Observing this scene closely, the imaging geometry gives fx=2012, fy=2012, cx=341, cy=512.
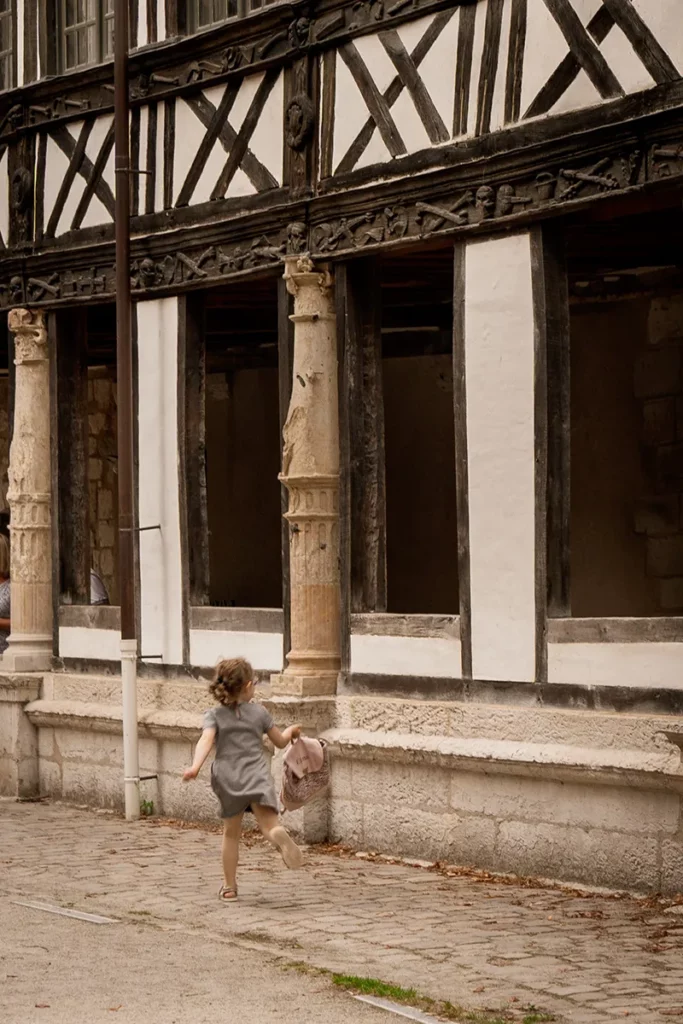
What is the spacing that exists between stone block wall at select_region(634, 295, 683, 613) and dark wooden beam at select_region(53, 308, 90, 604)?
3.92m

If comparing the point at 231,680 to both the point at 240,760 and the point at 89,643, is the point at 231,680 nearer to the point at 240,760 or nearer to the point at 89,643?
the point at 240,760

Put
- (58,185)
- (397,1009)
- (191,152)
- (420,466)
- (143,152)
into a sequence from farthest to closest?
(420,466) < (58,185) < (143,152) < (191,152) < (397,1009)

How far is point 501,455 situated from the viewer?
34.1 ft

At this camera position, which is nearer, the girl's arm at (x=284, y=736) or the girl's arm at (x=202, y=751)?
the girl's arm at (x=202, y=751)

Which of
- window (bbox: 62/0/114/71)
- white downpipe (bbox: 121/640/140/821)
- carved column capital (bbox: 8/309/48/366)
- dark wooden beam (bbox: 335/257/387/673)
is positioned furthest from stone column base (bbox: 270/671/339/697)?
window (bbox: 62/0/114/71)

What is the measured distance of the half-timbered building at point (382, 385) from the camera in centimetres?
980

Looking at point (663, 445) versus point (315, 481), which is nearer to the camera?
point (315, 481)

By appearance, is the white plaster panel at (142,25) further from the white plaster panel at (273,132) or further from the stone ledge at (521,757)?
the stone ledge at (521,757)

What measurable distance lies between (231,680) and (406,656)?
185 cm

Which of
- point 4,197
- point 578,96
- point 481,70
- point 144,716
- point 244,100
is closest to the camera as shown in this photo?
point 578,96

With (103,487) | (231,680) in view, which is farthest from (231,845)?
(103,487)

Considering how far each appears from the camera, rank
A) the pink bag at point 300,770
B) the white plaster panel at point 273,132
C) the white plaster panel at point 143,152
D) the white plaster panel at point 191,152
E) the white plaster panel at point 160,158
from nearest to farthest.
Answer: the pink bag at point 300,770 < the white plaster panel at point 273,132 < the white plaster panel at point 191,152 < the white plaster panel at point 160,158 < the white plaster panel at point 143,152

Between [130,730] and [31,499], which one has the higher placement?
[31,499]

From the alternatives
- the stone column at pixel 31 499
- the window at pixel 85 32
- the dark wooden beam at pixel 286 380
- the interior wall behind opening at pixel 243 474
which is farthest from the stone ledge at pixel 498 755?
the interior wall behind opening at pixel 243 474
